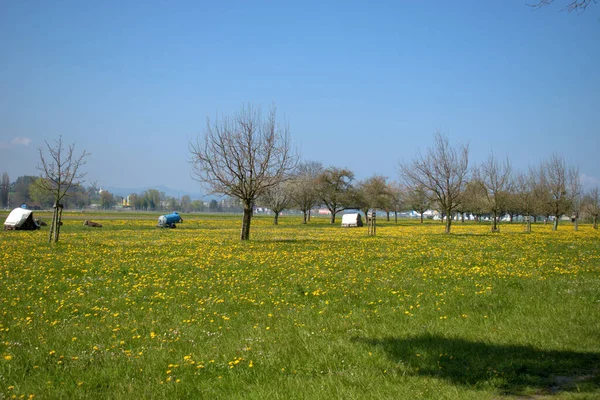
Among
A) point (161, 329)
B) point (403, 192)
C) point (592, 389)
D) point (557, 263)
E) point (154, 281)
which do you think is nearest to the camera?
point (592, 389)

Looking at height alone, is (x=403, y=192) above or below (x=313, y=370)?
above

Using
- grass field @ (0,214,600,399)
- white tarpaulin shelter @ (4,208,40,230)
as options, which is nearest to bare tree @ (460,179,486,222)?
grass field @ (0,214,600,399)

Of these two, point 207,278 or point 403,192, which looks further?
point 403,192

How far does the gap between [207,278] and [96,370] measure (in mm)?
7946

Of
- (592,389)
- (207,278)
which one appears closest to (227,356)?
(592,389)

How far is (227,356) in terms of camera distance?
7.41 metres

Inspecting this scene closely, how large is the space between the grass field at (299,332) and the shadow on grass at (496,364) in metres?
0.03

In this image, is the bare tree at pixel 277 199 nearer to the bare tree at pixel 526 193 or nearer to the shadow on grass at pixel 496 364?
the bare tree at pixel 526 193

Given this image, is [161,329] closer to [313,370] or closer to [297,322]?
[297,322]

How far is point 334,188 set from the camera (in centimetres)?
9244

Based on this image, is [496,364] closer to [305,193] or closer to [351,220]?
[351,220]

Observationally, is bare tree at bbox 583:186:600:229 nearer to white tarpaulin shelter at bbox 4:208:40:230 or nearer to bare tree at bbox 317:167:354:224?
bare tree at bbox 317:167:354:224

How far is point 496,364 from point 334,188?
8574 centimetres

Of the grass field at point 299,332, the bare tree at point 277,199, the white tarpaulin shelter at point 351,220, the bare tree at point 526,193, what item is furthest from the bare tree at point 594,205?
the grass field at point 299,332
